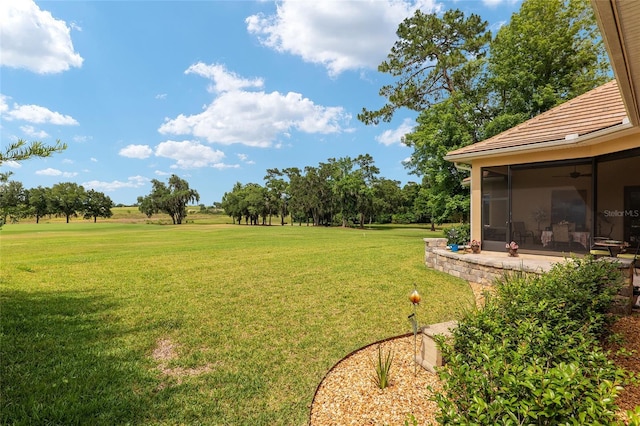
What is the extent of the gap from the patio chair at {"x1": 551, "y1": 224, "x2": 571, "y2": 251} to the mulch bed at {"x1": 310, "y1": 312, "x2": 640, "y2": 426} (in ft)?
15.5

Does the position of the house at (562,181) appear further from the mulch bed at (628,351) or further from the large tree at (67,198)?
the large tree at (67,198)

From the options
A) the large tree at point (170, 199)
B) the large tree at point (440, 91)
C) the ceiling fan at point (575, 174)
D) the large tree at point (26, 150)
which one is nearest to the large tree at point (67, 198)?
the large tree at point (170, 199)

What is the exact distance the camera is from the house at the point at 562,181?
290 inches

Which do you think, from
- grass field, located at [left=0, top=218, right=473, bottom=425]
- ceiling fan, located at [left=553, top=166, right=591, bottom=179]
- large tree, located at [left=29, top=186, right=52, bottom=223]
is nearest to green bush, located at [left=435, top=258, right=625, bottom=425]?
grass field, located at [left=0, top=218, right=473, bottom=425]

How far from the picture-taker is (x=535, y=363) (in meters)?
1.80

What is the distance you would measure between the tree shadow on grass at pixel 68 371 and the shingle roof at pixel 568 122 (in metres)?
A: 9.40

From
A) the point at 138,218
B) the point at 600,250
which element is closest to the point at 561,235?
the point at 600,250

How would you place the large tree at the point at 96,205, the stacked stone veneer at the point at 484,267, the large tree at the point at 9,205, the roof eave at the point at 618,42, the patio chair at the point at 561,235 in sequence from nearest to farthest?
1. the roof eave at the point at 618,42
2. the large tree at the point at 9,205
3. the stacked stone veneer at the point at 484,267
4. the patio chair at the point at 561,235
5. the large tree at the point at 96,205

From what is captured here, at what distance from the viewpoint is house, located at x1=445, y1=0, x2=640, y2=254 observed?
24.2 ft

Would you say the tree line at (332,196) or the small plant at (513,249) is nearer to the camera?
the small plant at (513,249)

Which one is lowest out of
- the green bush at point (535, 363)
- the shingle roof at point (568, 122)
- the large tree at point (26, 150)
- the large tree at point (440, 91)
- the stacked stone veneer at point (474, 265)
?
the stacked stone veneer at point (474, 265)

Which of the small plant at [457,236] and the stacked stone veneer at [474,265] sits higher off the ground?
the small plant at [457,236]

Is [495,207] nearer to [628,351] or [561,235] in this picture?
[561,235]

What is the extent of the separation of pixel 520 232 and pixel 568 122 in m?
3.23
